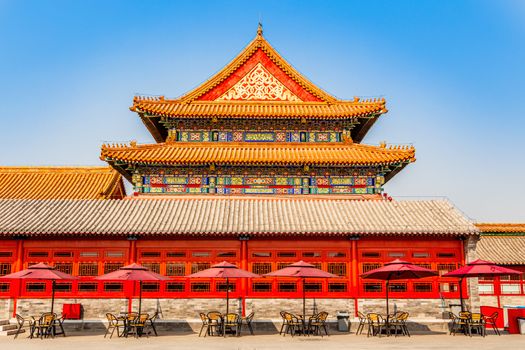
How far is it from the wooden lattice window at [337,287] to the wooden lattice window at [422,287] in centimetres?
284

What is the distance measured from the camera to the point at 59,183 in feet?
119

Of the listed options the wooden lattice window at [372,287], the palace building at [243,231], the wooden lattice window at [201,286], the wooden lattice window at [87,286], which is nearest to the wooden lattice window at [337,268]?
the palace building at [243,231]

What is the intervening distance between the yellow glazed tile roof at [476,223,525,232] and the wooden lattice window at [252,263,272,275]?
19483 mm

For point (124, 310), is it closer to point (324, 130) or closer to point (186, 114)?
point (186, 114)

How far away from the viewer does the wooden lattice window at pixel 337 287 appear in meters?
22.0

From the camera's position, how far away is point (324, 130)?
32062mm

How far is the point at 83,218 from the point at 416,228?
13921 millimetres

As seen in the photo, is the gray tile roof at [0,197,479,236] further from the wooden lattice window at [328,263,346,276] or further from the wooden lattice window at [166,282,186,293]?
the wooden lattice window at [166,282,186,293]

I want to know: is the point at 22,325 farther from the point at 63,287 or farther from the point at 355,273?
the point at 355,273

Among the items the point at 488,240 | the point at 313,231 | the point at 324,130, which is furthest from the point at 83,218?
the point at 488,240

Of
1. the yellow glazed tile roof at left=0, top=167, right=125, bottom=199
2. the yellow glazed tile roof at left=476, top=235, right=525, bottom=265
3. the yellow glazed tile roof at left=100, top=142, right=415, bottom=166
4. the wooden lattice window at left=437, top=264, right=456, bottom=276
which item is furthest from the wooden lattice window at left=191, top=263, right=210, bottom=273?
the yellow glazed tile roof at left=476, top=235, right=525, bottom=265

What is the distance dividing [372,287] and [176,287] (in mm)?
7953

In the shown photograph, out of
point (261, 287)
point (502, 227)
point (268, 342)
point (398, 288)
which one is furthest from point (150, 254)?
point (502, 227)

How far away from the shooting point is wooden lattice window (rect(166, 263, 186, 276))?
72.4 feet
